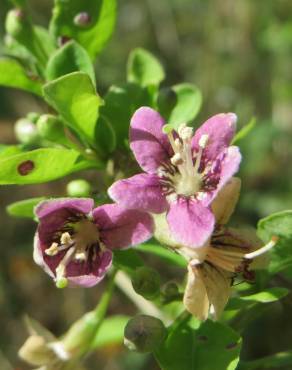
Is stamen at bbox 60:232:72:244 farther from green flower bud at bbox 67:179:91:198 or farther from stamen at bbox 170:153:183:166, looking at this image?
stamen at bbox 170:153:183:166

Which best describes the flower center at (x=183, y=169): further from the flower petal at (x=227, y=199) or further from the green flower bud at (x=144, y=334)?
the green flower bud at (x=144, y=334)

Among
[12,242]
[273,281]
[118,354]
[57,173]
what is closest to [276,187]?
[118,354]

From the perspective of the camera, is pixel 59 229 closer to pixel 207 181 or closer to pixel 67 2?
pixel 207 181

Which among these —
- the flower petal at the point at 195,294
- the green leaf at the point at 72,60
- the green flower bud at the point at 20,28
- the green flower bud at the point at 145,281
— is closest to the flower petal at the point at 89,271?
the green flower bud at the point at 145,281

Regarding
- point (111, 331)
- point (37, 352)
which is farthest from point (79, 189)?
point (111, 331)

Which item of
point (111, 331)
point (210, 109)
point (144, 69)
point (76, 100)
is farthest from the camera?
point (210, 109)

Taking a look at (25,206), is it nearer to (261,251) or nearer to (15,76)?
(15,76)

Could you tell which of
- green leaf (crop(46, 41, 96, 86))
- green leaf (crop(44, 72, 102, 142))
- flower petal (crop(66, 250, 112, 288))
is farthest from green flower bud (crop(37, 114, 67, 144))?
flower petal (crop(66, 250, 112, 288))
